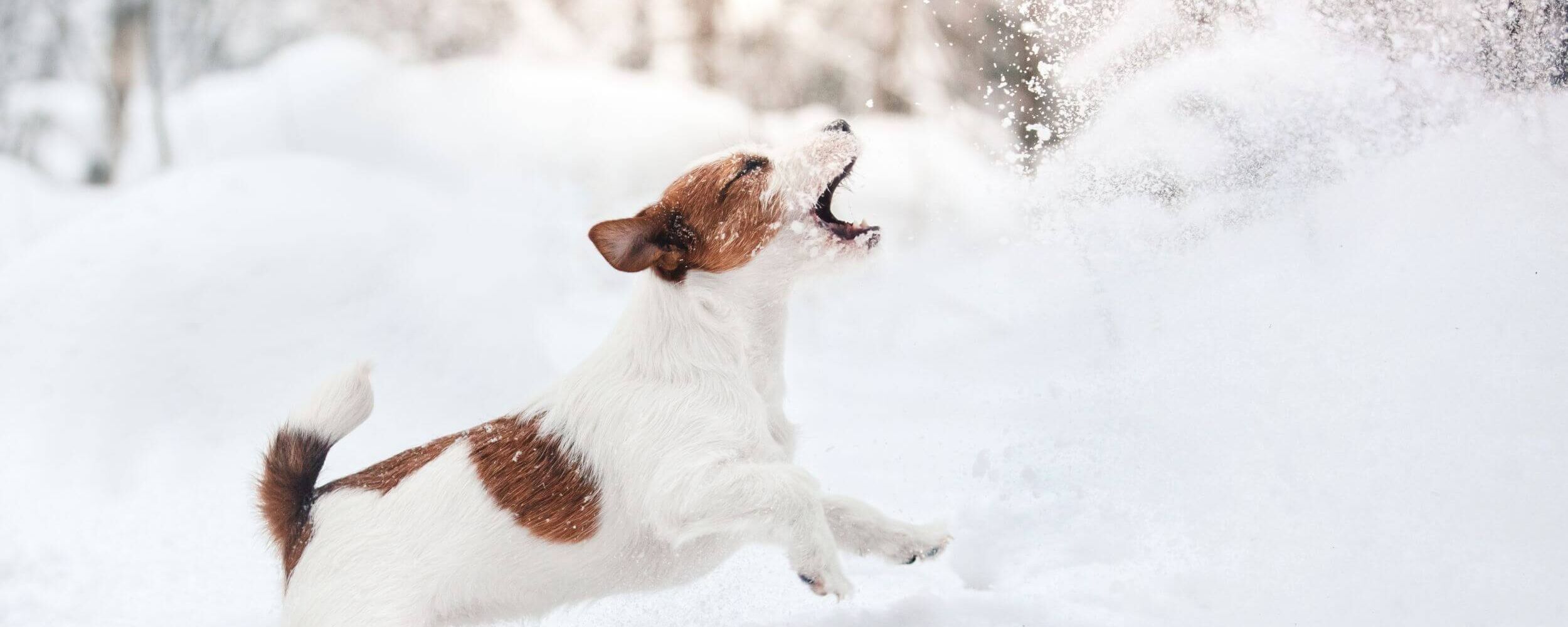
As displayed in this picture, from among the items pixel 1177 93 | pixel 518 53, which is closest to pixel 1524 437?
pixel 1177 93

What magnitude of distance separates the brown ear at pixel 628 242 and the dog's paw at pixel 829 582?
2.58 ft

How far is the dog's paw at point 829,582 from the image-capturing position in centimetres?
255

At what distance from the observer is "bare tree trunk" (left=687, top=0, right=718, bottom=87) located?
7.11 meters

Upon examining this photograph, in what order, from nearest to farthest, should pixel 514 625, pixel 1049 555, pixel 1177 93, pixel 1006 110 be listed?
pixel 514 625 < pixel 1049 555 < pixel 1177 93 < pixel 1006 110

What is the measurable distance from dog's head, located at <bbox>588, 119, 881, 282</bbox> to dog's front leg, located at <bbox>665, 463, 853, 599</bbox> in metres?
0.53

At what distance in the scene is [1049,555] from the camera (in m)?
3.81

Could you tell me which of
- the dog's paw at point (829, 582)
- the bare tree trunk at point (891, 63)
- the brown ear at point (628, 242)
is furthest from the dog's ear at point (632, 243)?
the bare tree trunk at point (891, 63)

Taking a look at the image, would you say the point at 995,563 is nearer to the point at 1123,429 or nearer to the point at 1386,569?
the point at 1123,429

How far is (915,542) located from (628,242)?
3.29ft

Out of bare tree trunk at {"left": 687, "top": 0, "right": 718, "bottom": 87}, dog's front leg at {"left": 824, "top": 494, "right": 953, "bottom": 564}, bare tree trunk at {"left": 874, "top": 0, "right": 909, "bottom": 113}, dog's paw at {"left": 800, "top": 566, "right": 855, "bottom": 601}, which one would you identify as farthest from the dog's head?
bare tree trunk at {"left": 687, "top": 0, "right": 718, "bottom": 87}

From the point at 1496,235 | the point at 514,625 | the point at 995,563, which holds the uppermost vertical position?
the point at 1496,235

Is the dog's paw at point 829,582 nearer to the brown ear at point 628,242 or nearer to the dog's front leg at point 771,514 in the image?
the dog's front leg at point 771,514

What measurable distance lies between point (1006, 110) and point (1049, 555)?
308 centimetres

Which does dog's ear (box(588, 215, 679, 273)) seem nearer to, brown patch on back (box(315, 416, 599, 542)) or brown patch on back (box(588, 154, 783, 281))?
brown patch on back (box(588, 154, 783, 281))
